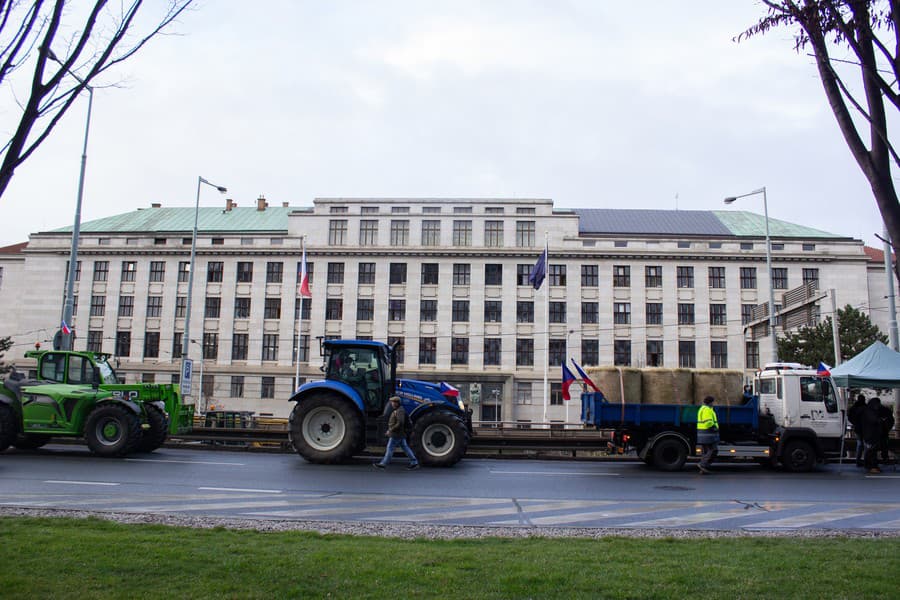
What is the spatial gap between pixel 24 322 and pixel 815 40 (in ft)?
210

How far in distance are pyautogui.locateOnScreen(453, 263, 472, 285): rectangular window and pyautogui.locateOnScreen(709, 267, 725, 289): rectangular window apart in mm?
18565

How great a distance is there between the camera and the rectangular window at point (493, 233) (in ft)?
181

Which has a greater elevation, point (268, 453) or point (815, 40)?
point (815, 40)

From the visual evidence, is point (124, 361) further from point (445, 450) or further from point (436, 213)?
point (445, 450)

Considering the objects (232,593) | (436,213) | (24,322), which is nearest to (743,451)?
(232,593)

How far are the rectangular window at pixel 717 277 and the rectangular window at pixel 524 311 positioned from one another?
13886mm

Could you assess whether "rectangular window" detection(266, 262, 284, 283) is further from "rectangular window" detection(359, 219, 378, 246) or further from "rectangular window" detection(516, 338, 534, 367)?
"rectangular window" detection(516, 338, 534, 367)

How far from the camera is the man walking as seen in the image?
51.5 feet

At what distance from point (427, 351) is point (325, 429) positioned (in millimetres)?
37453

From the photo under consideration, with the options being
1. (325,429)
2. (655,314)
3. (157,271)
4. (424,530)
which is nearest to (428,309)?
(655,314)

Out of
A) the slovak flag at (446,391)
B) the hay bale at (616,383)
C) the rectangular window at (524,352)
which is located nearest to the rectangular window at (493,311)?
the rectangular window at (524,352)

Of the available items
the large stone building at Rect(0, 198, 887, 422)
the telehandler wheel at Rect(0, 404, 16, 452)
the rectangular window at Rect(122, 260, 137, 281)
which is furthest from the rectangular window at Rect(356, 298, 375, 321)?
the telehandler wheel at Rect(0, 404, 16, 452)

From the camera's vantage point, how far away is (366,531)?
28.3ft

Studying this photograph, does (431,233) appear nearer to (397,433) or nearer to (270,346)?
(270,346)
